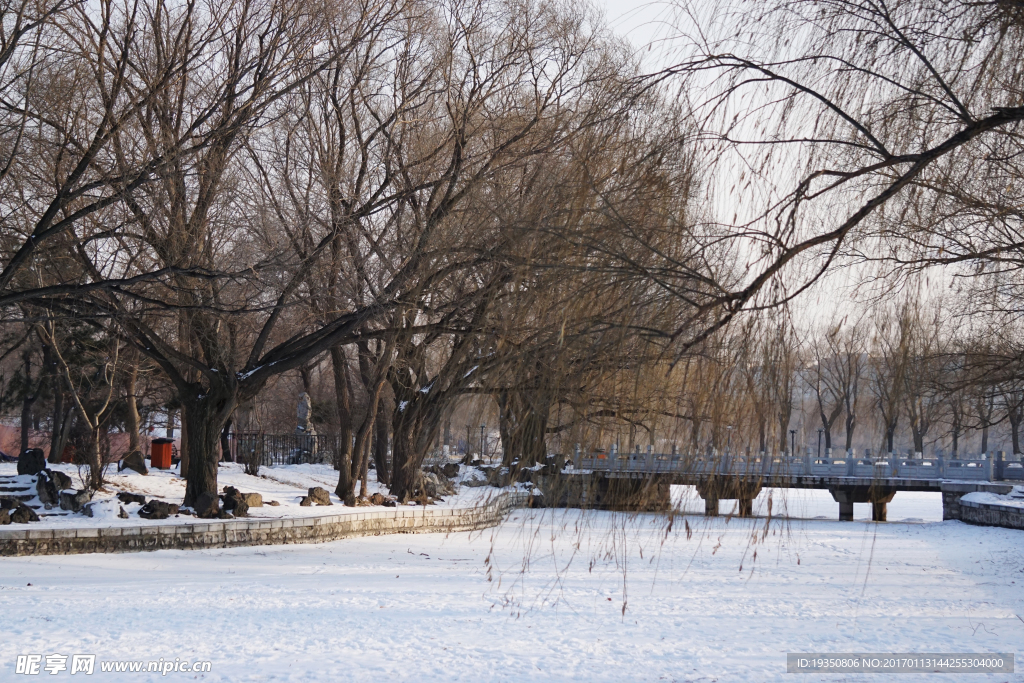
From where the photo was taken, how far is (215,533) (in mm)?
13594

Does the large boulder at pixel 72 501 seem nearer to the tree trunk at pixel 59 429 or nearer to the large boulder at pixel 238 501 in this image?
the large boulder at pixel 238 501

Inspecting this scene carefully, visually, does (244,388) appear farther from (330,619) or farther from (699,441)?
(699,441)

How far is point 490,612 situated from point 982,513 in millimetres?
18556

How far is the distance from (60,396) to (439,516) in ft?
29.6

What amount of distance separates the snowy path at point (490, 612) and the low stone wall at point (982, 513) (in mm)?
8060

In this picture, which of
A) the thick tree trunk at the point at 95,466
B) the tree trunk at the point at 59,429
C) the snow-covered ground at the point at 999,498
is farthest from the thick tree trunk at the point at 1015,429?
the tree trunk at the point at 59,429

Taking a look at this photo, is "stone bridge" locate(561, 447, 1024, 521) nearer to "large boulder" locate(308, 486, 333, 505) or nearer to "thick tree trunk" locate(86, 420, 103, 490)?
"thick tree trunk" locate(86, 420, 103, 490)

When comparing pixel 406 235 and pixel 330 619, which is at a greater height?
pixel 406 235

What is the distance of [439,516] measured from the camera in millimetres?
17781

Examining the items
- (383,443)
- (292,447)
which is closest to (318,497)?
(383,443)

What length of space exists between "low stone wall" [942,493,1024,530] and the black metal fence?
1888 centimetres

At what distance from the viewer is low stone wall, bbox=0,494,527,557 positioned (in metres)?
12.0

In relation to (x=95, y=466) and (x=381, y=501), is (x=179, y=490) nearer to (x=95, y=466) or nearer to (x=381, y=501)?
(x=95, y=466)

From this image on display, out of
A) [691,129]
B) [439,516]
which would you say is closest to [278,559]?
[439,516]
